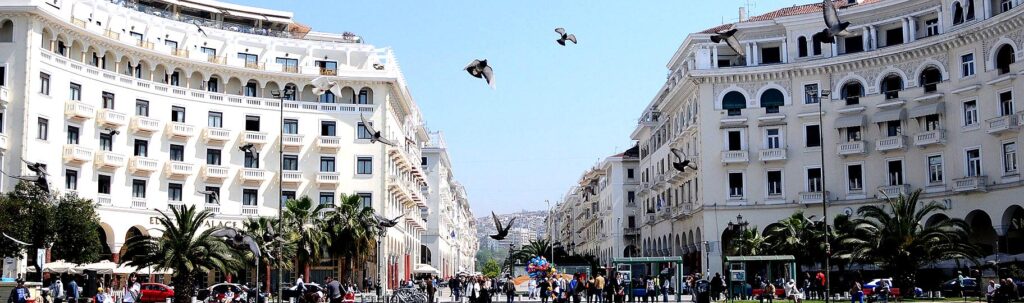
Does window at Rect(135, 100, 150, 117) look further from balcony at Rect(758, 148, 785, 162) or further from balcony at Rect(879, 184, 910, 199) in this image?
balcony at Rect(879, 184, 910, 199)

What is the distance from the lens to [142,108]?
6372 cm

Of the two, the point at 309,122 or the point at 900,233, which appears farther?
the point at 309,122

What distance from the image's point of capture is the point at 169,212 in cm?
6475

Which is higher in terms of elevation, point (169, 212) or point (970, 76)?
point (970, 76)

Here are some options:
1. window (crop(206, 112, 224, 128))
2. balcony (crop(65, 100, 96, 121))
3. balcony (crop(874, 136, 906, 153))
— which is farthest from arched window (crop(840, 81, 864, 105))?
balcony (crop(65, 100, 96, 121))

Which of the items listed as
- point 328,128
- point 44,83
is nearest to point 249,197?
point 328,128

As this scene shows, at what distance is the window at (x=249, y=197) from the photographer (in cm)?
6806

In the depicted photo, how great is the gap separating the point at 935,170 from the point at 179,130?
43702 mm

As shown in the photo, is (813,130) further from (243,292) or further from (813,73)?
(243,292)

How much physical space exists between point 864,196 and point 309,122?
1365 inches

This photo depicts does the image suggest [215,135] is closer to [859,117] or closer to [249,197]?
[249,197]

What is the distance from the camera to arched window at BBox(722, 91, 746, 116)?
66.9 meters

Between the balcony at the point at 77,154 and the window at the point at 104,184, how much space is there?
190 cm

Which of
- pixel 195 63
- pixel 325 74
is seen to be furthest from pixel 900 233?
pixel 195 63
